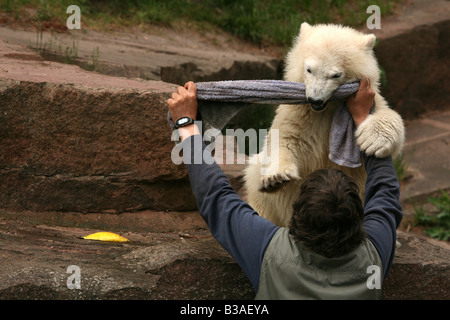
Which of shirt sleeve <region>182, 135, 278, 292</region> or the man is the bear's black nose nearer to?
the man

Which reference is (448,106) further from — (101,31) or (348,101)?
(348,101)

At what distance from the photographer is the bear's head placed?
322cm

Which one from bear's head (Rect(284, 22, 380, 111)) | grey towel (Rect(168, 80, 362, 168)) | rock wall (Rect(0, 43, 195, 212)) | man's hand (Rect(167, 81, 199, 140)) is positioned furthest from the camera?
rock wall (Rect(0, 43, 195, 212))

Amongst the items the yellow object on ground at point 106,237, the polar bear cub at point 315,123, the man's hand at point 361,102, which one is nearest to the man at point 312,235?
the polar bear cub at point 315,123

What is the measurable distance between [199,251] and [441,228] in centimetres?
451

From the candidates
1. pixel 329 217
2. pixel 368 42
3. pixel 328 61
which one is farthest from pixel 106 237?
pixel 368 42

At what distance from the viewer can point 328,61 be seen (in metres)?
3.36

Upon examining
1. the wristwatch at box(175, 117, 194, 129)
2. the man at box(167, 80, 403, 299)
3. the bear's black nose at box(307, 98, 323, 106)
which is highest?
the bear's black nose at box(307, 98, 323, 106)

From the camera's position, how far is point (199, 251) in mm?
3217

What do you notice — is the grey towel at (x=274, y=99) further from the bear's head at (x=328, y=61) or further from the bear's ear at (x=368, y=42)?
the bear's ear at (x=368, y=42)

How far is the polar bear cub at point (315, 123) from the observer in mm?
3135

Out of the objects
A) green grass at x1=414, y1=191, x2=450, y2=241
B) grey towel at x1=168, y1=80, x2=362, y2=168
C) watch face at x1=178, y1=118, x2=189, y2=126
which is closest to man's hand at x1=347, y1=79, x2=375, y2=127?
grey towel at x1=168, y1=80, x2=362, y2=168

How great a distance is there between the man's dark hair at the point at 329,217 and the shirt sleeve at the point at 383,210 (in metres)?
0.27

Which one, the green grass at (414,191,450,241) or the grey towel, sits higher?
the grey towel
